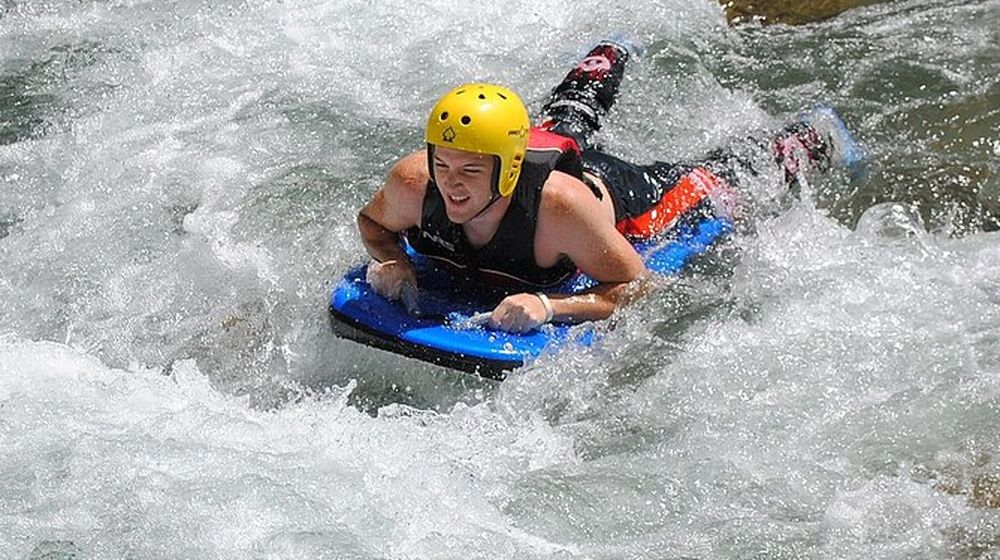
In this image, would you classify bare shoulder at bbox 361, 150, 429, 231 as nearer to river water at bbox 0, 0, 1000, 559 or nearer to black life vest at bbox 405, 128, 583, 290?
black life vest at bbox 405, 128, 583, 290

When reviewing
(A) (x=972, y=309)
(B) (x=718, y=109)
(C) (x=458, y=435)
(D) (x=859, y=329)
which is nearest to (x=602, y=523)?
(C) (x=458, y=435)

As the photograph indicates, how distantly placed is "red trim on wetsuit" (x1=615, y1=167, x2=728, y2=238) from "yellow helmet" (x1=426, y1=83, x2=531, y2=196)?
0.88 meters

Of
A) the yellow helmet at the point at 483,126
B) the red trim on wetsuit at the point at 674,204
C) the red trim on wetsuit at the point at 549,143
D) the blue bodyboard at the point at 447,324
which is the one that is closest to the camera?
the yellow helmet at the point at 483,126

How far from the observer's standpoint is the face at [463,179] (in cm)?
516

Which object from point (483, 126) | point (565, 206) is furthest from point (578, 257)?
point (483, 126)

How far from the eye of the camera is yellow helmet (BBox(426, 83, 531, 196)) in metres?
5.08

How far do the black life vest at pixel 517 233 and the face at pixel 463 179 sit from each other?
17 centimetres

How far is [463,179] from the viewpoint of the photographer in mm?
5215

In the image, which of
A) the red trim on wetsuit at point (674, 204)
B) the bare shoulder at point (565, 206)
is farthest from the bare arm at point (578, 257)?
the red trim on wetsuit at point (674, 204)

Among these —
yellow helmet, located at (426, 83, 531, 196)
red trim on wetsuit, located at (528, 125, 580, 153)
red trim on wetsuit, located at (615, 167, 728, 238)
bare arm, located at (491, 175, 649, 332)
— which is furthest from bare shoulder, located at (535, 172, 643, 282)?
red trim on wetsuit, located at (615, 167, 728, 238)

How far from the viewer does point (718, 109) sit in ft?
25.1

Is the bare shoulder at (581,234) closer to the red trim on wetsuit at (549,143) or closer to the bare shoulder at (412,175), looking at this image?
the red trim on wetsuit at (549,143)

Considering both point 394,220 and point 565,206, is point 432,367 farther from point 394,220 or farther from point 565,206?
point 565,206

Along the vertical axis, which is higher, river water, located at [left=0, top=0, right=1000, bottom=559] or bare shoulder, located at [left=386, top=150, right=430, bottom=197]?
bare shoulder, located at [left=386, top=150, right=430, bottom=197]
